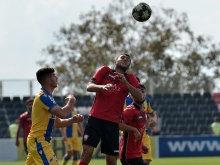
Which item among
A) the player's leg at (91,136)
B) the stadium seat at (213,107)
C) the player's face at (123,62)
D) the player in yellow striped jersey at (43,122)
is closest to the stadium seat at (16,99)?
the stadium seat at (213,107)

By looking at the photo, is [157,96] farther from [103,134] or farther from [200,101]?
[103,134]

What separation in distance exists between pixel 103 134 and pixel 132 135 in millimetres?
548

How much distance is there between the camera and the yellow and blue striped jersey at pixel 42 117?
30.1 ft

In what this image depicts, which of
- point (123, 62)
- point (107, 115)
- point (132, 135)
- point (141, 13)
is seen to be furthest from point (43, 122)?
point (141, 13)

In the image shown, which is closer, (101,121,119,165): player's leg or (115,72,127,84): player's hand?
(115,72,127,84): player's hand

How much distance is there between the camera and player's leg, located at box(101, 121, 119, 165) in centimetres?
1044

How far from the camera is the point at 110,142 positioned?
34.2 ft

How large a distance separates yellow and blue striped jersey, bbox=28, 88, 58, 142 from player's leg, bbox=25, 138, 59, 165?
0.08 m

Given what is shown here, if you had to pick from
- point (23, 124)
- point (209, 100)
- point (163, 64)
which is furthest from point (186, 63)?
A: point (23, 124)

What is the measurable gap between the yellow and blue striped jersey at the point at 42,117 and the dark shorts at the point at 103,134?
1239 millimetres

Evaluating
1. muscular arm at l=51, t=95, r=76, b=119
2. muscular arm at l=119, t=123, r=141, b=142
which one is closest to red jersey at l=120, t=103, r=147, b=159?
muscular arm at l=119, t=123, r=141, b=142

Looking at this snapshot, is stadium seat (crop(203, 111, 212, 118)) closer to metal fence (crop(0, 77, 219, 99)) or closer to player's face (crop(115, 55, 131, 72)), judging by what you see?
metal fence (crop(0, 77, 219, 99))

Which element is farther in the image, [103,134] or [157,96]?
[157,96]

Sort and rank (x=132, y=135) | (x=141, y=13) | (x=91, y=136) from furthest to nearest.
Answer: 1. (x=141, y=13)
2. (x=132, y=135)
3. (x=91, y=136)
